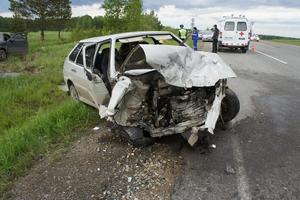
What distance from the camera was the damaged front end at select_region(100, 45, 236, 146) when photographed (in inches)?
201

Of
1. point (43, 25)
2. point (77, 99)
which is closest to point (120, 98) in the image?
point (77, 99)

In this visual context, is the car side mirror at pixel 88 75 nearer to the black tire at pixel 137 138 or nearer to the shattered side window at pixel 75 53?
the shattered side window at pixel 75 53

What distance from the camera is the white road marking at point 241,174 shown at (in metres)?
3.88

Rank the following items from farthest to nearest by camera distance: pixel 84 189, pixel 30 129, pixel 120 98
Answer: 1. pixel 30 129
2. pixel 120 98
3. pixel 84 189

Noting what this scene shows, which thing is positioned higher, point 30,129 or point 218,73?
point 218,73

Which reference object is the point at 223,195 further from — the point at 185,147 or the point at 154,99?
the point at 154,99

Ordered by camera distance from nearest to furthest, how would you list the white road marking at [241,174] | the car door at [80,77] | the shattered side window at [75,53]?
the white road marking at [241,174]
the car door at [80,77]
the shattered side window at [75,53]

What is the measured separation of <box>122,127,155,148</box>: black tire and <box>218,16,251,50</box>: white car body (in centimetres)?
1772

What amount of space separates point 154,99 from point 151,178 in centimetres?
130

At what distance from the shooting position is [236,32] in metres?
21.7

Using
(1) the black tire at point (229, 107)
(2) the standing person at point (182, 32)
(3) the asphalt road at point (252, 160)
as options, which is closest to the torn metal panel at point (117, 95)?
(3) the asphalt road at point (252, 160)

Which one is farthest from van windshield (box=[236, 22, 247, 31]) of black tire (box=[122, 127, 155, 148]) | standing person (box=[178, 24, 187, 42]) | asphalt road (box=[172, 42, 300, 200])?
black tire (box=[122, 127, 155, 148])

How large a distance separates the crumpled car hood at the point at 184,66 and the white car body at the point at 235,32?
54.9ft

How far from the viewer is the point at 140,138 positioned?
17.4 ft
